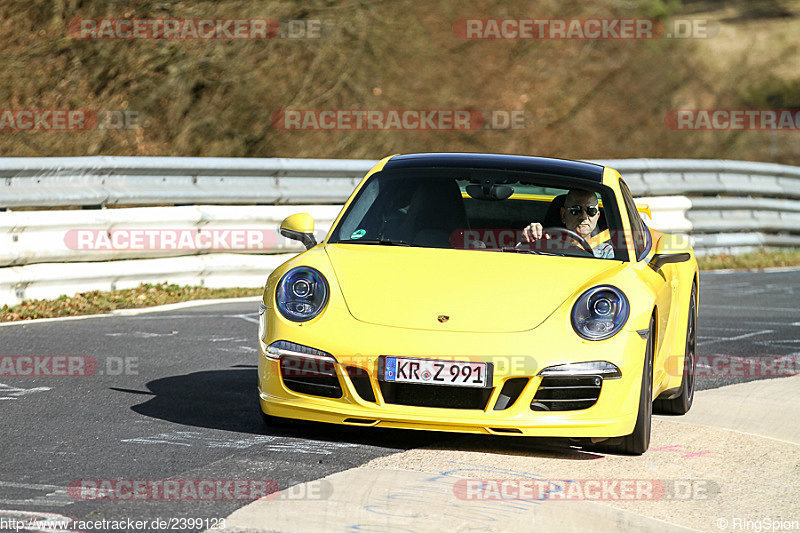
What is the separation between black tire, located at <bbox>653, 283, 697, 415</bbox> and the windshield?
0.98 meters

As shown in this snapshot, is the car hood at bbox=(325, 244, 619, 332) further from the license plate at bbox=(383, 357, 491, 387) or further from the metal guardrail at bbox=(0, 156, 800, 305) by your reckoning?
the metal guardrail at bbox=(0, 156, 800, 305)

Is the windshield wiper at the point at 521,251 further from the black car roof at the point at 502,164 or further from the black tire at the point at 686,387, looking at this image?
the black tire at the point at 686,387

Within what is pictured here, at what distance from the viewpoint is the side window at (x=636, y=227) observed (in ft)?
21.1

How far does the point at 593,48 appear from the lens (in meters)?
25.7

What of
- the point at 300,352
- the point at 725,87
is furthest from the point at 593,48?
the point at 300,352

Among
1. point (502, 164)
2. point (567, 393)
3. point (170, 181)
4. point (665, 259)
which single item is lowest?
point (567, 393)

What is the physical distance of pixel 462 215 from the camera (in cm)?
664

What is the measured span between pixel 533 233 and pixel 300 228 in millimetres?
1199

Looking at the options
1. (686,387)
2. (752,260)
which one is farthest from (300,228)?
(752,260)

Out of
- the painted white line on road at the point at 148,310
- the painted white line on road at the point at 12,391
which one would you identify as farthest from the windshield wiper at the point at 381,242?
the painted white line on road at the point at 148,310

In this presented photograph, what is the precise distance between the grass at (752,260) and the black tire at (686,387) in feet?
30.4

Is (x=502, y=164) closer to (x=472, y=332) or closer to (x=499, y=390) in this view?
(x=472, y=332)

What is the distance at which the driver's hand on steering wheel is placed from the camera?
652 centimetres

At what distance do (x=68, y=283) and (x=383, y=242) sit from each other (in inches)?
195
